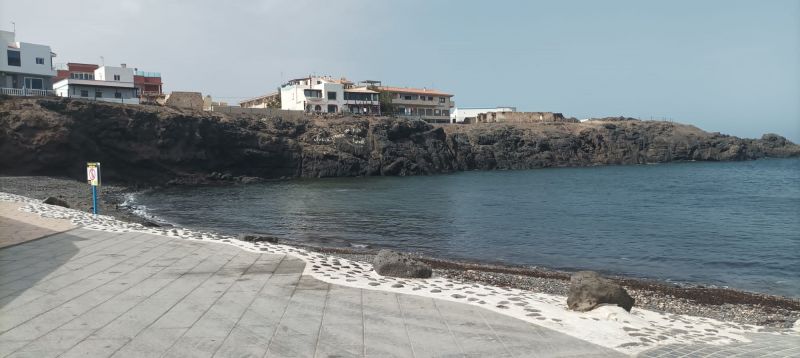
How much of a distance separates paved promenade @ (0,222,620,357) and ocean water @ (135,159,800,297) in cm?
1345

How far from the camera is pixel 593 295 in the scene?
33.9 ft

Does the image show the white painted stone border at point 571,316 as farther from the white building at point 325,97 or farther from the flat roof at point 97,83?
the white building at point 325,97

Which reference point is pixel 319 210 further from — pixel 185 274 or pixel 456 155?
pixel 456 155

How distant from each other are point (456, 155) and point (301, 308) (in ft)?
302

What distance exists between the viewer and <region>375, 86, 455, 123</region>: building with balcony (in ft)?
365

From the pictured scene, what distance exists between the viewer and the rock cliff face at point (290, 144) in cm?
5562

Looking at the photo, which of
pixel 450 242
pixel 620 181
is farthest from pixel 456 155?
pixel 450 242

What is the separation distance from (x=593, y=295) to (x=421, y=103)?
106693mm

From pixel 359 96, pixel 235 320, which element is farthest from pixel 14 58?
pixel 235 320

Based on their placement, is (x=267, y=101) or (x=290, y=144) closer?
(x=290, y=144)

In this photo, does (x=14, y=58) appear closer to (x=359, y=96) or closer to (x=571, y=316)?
(x=359, y=96)

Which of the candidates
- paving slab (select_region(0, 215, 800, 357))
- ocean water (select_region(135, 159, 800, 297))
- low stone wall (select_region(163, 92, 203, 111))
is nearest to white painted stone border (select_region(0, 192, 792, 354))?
paving slab (select_region(0, 215, 800, 357))

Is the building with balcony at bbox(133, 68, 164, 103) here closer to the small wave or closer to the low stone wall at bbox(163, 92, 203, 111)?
the low stone wall at bbox(163, 92, 203, 111)

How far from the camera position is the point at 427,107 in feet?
381
